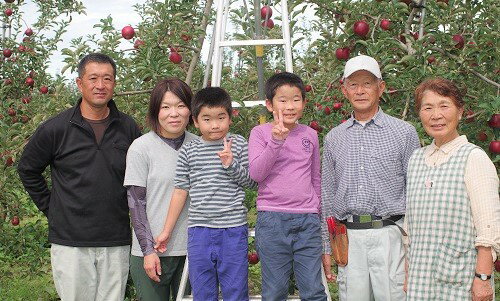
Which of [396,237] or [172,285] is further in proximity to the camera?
[172,285]

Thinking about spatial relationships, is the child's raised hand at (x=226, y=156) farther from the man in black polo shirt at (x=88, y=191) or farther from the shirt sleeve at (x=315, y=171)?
the man in black polo shirt at (x=88, y=191)

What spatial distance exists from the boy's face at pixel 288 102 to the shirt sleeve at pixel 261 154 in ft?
0.37

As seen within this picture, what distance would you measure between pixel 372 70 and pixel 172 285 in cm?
115

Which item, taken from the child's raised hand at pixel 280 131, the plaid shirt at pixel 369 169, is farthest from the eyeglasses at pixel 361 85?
the child's raised hand at pixel 280 131

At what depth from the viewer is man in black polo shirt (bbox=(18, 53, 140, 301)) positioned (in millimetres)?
2627

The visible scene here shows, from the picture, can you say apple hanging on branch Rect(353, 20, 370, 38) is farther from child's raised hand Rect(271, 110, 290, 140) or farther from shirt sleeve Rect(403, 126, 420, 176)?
child's raised hand Rect(271, 110, 290, 140)

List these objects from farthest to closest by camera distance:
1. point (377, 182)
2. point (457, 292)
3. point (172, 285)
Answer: point (172, 285) → point (377, 182) → point (457, 292)

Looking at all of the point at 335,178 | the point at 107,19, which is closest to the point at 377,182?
the point at 335,178

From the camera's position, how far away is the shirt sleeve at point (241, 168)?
2.48 meters

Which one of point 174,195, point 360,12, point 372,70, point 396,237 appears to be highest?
point 360,12

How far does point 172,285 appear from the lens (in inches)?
108

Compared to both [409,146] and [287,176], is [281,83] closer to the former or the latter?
[287,176]

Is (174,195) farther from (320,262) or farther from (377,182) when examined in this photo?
(377,182)

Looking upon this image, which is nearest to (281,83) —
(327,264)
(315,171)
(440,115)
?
(315,171)
